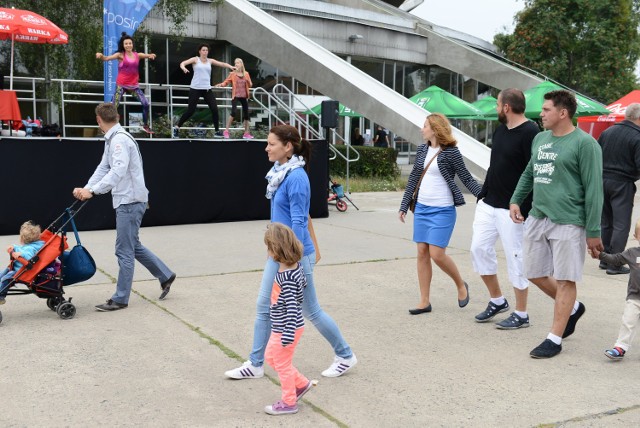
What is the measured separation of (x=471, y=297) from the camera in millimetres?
7004

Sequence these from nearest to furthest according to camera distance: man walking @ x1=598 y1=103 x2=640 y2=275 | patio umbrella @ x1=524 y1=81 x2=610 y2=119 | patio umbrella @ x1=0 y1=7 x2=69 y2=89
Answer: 1. man walking @ x1=598 y1=103 x2=640 y2=275
2. patio umbrella @ x1=0 y1=7 x2=69 y2=89
3. patio umbrella @ x1=524 y1=81 x2=610 y2=119

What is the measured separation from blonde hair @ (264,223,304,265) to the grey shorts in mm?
1975

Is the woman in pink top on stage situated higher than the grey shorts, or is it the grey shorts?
the woman in pink top on stage

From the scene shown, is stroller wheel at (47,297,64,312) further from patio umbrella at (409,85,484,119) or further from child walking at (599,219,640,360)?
patio umbrella at (409,85,484,119)

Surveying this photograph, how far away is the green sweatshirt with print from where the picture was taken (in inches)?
187

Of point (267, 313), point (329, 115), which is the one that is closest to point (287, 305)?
point (267, 313)

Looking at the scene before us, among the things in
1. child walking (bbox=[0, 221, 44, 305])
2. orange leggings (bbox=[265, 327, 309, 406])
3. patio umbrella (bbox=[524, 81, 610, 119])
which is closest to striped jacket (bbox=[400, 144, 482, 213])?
orange leggings (bbox=[265, 327, 309, 406])

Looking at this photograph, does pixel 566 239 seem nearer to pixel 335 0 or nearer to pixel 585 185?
pixel 585 185

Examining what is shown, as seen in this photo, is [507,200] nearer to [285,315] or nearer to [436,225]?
[436,225]

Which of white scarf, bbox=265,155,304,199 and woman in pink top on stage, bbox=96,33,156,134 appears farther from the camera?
woman in pink top on stage, bbox=96,33,156,134

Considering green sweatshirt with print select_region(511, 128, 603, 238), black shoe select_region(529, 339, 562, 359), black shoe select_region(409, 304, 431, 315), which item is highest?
green sweatshirt with print select_region(511, 128, 603, 238)

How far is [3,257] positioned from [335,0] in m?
30.9

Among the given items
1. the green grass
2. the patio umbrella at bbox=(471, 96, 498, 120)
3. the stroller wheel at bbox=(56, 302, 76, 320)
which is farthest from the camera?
the patio umbrella at bbox=(471, 96, 498, 120)

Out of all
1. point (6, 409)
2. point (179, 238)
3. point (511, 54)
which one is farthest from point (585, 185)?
point (511, 54)
